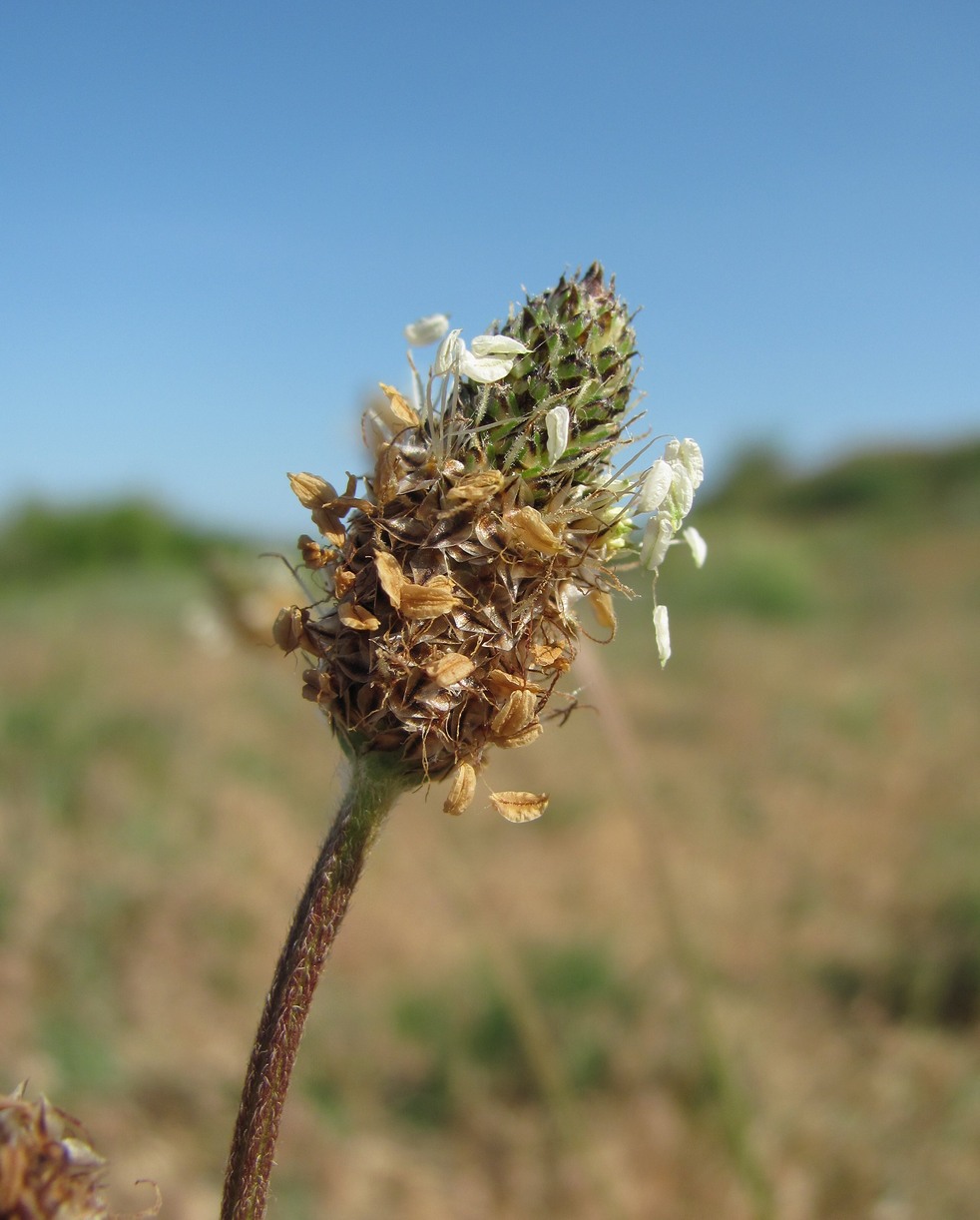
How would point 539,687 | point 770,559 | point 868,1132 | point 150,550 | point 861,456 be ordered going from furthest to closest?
1. point 861,456
2. point 150,550
3. point 770,559
4. point 868,1132
5. point 539,687

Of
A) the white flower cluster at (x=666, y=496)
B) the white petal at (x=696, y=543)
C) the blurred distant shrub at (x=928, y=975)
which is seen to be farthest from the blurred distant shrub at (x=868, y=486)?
the white flower cluster at (x=666, y=496)

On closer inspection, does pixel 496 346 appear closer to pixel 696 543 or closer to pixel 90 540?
pixel 696 543

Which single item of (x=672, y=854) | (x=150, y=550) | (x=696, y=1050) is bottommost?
(x=672, y=854)

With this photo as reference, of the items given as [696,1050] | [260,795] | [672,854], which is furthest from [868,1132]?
[260,795]

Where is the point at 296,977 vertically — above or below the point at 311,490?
below

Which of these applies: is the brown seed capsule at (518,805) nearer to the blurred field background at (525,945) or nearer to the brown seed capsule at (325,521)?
the blurred field background at (525,945)

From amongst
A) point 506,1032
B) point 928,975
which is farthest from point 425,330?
point 928,975

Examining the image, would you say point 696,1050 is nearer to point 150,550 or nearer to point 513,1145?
point 513,1145
